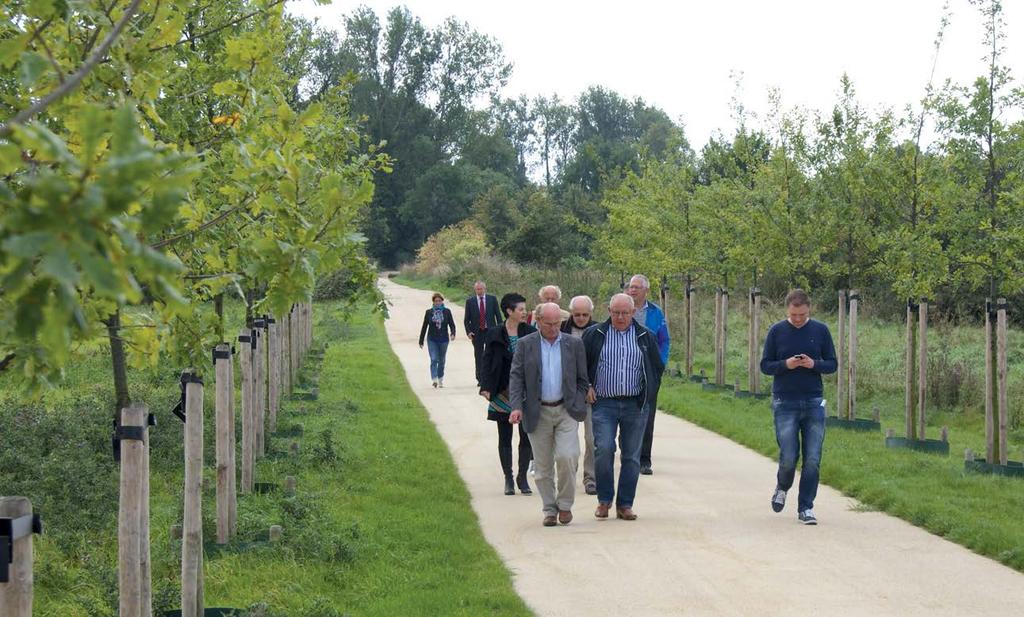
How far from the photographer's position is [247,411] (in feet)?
36.9

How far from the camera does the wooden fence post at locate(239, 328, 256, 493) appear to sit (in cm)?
1131

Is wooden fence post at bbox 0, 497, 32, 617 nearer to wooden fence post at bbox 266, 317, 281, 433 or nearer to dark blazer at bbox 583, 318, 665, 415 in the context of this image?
dark blazer at bbox 583, 318, 665, 415

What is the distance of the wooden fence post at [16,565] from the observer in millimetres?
4539

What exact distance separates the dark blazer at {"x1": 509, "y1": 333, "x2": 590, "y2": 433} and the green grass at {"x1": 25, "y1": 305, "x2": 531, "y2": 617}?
108cm

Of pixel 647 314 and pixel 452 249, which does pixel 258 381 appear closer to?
pixel 647 314

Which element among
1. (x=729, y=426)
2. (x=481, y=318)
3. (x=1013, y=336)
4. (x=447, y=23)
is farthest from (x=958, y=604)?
(x=447, y=23)

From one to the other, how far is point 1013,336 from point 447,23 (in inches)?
2386

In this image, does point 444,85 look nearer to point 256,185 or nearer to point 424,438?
point 424,438

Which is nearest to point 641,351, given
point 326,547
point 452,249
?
point 326,547

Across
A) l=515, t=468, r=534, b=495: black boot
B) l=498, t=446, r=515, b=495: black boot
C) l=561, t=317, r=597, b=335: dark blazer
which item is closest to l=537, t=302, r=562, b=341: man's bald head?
l=561, t=317, r=597, b=335: dark blazer

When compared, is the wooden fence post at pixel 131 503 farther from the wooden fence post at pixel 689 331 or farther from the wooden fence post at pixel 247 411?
the wooden fence post at pixel 689 331

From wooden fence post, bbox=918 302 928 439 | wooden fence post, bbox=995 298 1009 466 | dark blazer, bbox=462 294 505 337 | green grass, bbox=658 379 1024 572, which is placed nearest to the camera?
green grass, bbox=658 379 1024 572

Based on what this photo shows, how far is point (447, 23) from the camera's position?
84250mm

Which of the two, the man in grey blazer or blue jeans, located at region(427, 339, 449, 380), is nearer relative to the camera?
the man in grey blazer
